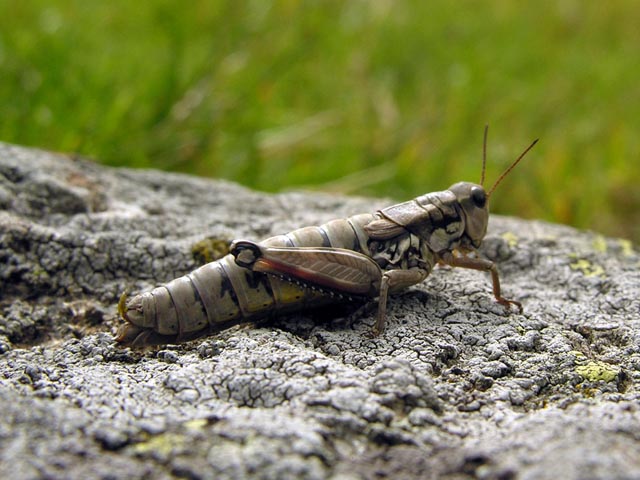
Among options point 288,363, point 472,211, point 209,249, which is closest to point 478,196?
point 472,211

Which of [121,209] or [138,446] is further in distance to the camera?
[121,209]

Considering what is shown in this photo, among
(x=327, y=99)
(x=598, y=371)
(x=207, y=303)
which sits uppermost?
(x=327, y=99)

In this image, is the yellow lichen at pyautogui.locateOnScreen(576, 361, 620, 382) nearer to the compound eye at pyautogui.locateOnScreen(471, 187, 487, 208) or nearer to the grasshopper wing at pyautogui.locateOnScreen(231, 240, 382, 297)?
the grasshopper wing at pyautogui.locateOnScreen(231, 240, 382, 297)

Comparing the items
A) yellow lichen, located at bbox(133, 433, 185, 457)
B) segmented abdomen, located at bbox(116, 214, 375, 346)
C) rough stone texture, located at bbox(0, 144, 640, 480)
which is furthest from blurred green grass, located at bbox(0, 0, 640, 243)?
yellow lichen, located at bbox(133, 433, 185, 457)

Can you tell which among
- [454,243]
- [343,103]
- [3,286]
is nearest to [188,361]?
[3,286]

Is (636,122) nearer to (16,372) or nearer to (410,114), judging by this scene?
(410,114)

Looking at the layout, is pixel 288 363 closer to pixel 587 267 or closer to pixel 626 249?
pixel 587 267

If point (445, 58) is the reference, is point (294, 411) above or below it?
below
